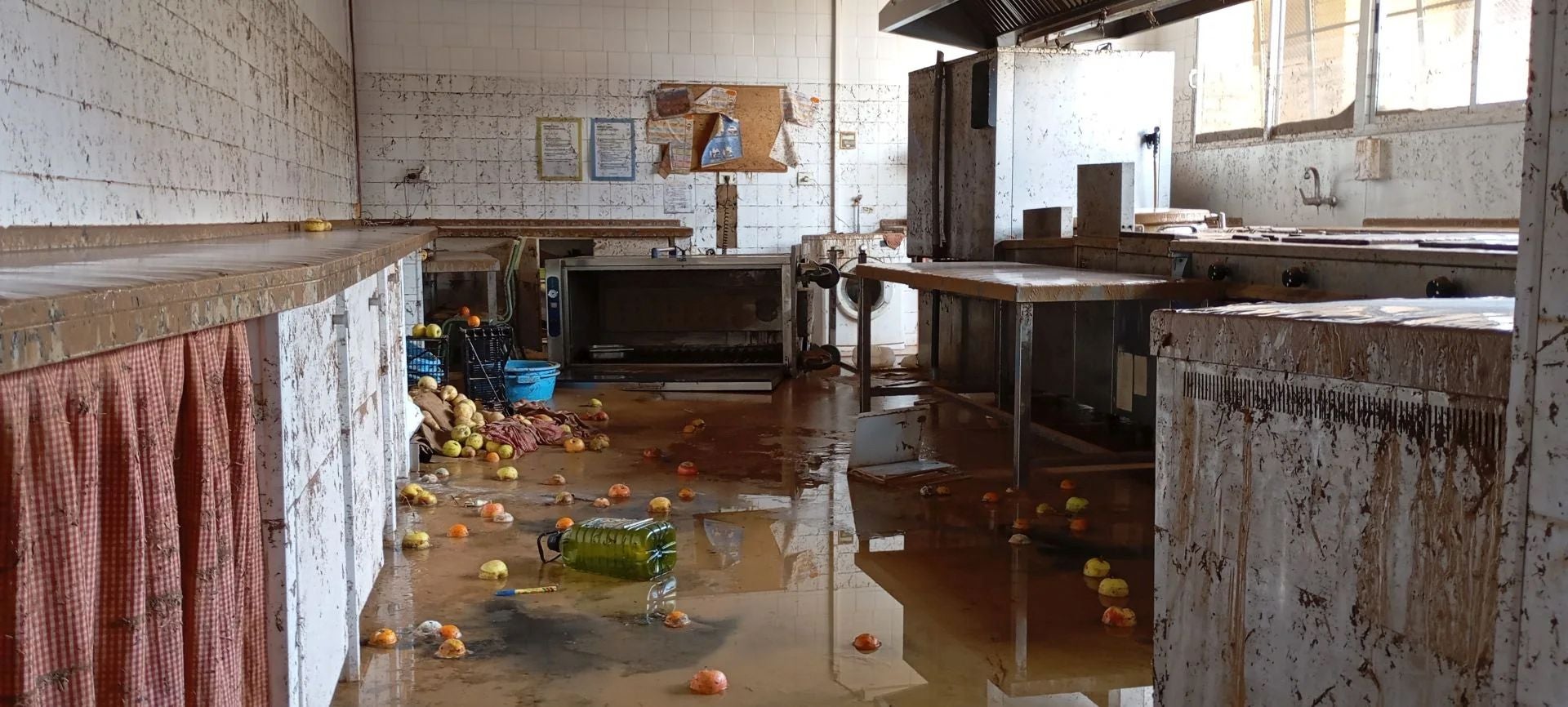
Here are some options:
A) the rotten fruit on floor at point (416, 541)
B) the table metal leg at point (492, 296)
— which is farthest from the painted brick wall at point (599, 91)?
the rotten fruit on floor at point (416, 541)

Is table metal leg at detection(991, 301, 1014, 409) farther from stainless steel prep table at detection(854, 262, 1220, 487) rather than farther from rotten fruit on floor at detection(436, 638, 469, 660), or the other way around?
rotten fruit on floor at detection(436, 638, 469, 660)

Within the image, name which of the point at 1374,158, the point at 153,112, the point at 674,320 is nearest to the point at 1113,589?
the point at 153,112

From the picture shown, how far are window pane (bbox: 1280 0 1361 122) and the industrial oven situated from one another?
371 cm

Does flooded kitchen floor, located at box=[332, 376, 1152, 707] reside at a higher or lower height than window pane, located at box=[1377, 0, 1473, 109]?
lower

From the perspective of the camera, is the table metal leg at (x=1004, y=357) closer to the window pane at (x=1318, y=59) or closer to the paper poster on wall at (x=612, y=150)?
the window pane at (x=1318, y=59)

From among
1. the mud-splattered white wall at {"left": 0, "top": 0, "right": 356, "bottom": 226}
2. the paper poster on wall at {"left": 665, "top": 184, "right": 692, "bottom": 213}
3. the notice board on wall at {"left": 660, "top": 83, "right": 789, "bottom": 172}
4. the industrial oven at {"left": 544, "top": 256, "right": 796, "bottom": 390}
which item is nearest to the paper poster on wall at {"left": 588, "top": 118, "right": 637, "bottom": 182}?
the paper poster on wall at {"left": 665, "top": 184, "right": 692, "bottom": 213}

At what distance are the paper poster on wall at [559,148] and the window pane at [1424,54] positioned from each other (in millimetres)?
6094

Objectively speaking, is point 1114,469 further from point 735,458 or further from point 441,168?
point 441,168

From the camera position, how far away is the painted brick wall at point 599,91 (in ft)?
31.3

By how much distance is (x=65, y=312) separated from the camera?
118cm

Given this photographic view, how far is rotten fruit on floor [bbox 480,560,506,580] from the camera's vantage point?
11.8ft

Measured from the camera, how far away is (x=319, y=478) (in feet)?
7.47

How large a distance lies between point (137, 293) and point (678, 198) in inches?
345

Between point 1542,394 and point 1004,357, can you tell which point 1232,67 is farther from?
point 1542,394
